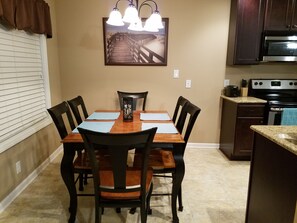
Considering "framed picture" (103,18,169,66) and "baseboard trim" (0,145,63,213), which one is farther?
"framed picture" (103,18,169,66)

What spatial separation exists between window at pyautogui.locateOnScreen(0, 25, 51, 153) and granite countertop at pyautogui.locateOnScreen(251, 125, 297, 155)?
227cm

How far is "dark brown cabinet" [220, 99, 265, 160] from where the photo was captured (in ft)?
9.75

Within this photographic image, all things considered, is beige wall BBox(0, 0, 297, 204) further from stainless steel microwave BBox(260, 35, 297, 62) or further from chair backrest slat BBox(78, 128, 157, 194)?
chair backrest slat BBox(78, 128, 157, 194)

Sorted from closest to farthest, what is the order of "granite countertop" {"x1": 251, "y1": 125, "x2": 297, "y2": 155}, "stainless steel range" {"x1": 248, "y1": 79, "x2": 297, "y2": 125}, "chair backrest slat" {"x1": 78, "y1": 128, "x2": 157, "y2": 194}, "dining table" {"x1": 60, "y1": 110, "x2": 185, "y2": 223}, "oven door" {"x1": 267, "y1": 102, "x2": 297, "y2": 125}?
"granite countertop" {"x1": 251, "y1": 125, "x2": 297, "y2": 155} < "chair backrest slat" {"x1": 78, "y1": 128, "x2": 157, "y2": 194} < "dining table" {"x1": 60, "y1": 110, "x2": 185, "y2": 223} < "oven door" {"x1": 267, "y1": 102, "x2": 297, "y2": 125} < "stainless steel range" {"x1": 248, "y1": 79, "x2": 297, "y2": 125}

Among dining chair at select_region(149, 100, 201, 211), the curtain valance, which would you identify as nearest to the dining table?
dining chair at select_region(149, 100, 201, 211)

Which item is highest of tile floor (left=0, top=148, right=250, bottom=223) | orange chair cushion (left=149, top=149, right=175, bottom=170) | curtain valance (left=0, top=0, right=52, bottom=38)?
curtain valance (left=0, top=0, right=52, bottom=38)

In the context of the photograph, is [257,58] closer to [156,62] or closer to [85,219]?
[156,62]

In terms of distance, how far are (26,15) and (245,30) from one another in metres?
2.79

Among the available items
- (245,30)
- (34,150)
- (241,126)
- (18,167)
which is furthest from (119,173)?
(245,30)

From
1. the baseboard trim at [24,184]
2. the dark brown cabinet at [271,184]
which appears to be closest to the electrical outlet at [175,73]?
the dark brown cabinet at [271,184]

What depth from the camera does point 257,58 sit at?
3.16 meters

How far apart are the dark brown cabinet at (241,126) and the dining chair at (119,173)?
1.85m

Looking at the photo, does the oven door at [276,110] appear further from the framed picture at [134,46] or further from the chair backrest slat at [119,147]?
the chair backrest slat at [119,147]

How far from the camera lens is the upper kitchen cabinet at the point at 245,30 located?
9.84ft
